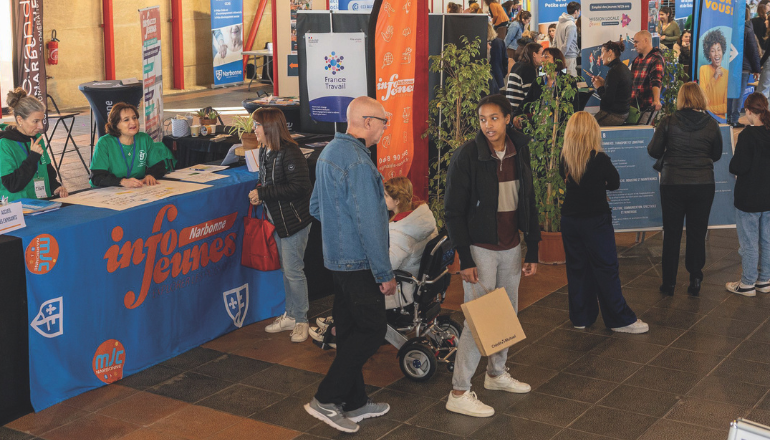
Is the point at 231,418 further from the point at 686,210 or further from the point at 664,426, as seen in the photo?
the point at 686,210

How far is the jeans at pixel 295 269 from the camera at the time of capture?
16.9 ft

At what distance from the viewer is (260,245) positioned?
5.18 meters

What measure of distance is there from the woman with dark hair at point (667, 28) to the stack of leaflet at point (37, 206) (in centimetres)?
1310

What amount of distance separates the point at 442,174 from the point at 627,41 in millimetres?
3533

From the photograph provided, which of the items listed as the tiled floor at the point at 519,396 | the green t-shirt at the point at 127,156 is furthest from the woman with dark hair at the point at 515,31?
the green t-shirt at the point at 127,156

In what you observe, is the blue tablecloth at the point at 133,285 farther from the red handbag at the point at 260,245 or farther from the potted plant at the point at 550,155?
the potted plant at the point at 550,155

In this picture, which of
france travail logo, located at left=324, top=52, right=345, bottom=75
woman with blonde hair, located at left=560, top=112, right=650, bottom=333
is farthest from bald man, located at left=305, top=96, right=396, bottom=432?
france travail logo, located at left=324, top=52, right=345, bottom=75

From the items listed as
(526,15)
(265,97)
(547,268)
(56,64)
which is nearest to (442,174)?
(547,268)

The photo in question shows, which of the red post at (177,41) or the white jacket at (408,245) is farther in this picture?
the red post at (177,41)

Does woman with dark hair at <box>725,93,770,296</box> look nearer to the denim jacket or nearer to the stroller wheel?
the stroller wheel

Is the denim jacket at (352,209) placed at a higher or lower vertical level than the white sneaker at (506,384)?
higher

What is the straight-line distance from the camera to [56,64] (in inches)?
578

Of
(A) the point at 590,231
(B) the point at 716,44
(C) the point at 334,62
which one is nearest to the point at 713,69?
(B) the point at 716,44

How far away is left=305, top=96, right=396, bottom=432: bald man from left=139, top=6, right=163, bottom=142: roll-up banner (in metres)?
3.05
